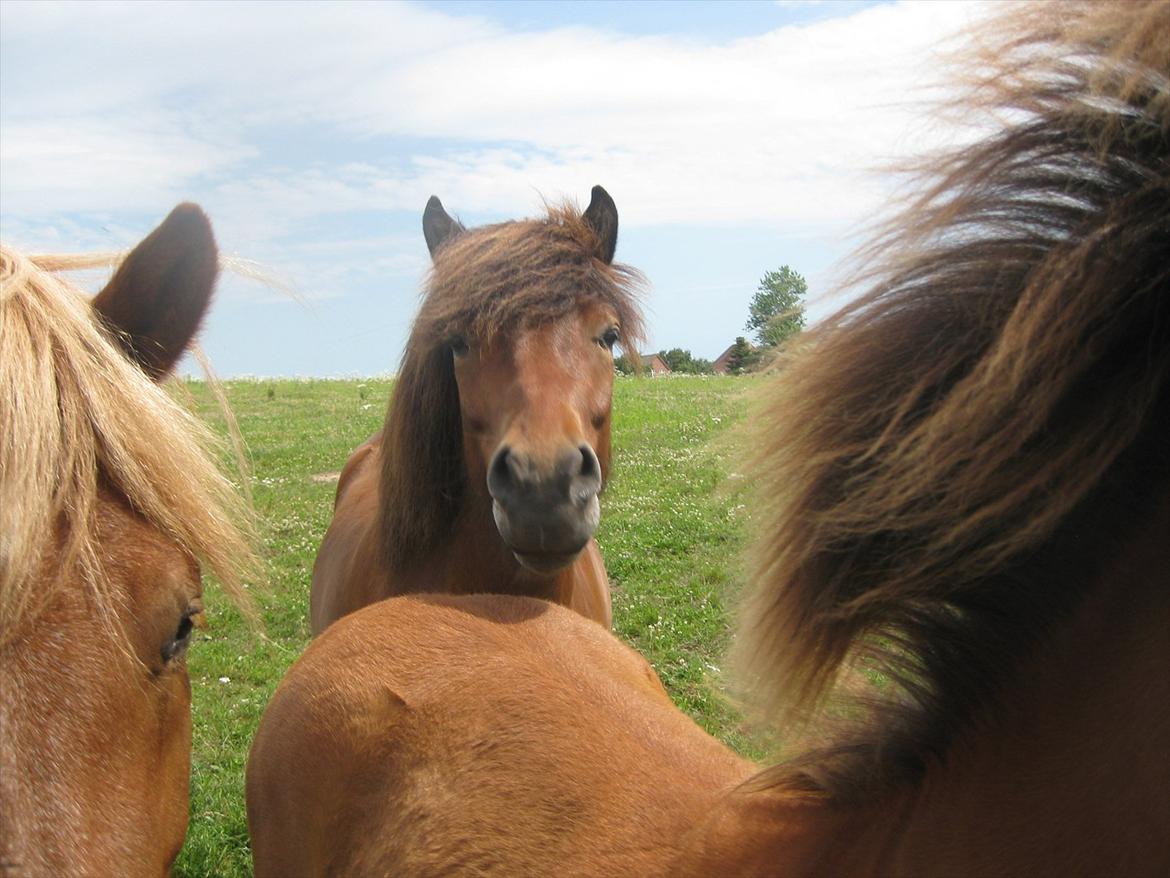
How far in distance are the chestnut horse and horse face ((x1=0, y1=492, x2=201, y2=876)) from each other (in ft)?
4.12

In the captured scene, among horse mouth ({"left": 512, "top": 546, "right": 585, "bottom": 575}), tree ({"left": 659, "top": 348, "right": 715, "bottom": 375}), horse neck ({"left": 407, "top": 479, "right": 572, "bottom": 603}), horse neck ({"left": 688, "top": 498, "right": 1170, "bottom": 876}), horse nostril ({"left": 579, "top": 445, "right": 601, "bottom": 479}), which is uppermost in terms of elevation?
horse neck ({"left": 688, "top": 498, "right": 1170, "bottom": 876})

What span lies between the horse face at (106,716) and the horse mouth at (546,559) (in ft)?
4.24

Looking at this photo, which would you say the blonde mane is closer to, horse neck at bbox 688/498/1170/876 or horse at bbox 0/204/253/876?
horse at bbox 0/204/253/876

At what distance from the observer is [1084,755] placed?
1.03m

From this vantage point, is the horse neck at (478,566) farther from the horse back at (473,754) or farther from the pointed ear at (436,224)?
the pointed ear at (436,224)

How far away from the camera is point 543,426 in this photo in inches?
117

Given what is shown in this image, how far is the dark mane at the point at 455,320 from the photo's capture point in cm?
334

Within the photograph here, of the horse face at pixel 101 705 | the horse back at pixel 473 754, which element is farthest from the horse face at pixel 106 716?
the horse back at pixel 473 754

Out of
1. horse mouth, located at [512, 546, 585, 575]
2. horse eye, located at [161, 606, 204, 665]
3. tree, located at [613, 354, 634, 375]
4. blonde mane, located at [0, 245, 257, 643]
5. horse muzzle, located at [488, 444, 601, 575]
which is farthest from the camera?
tree, located at [613, 354, 634, 375]

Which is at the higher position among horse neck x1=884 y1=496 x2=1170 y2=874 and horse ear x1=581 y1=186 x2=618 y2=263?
horse ear x1=581 y1=186 x2=618 y2=263

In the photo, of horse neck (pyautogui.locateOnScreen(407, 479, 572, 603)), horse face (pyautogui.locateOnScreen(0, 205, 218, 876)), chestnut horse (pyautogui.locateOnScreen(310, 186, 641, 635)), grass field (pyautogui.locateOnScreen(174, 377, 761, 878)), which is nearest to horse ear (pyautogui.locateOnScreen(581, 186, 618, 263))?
chestnut horse (pyautogui.locateOnScreen(310, 186, 641, 635))

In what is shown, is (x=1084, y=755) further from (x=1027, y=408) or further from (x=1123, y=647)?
(x=1027, y=408)

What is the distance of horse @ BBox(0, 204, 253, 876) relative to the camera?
4.76 feet

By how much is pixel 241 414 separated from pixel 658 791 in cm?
1606
